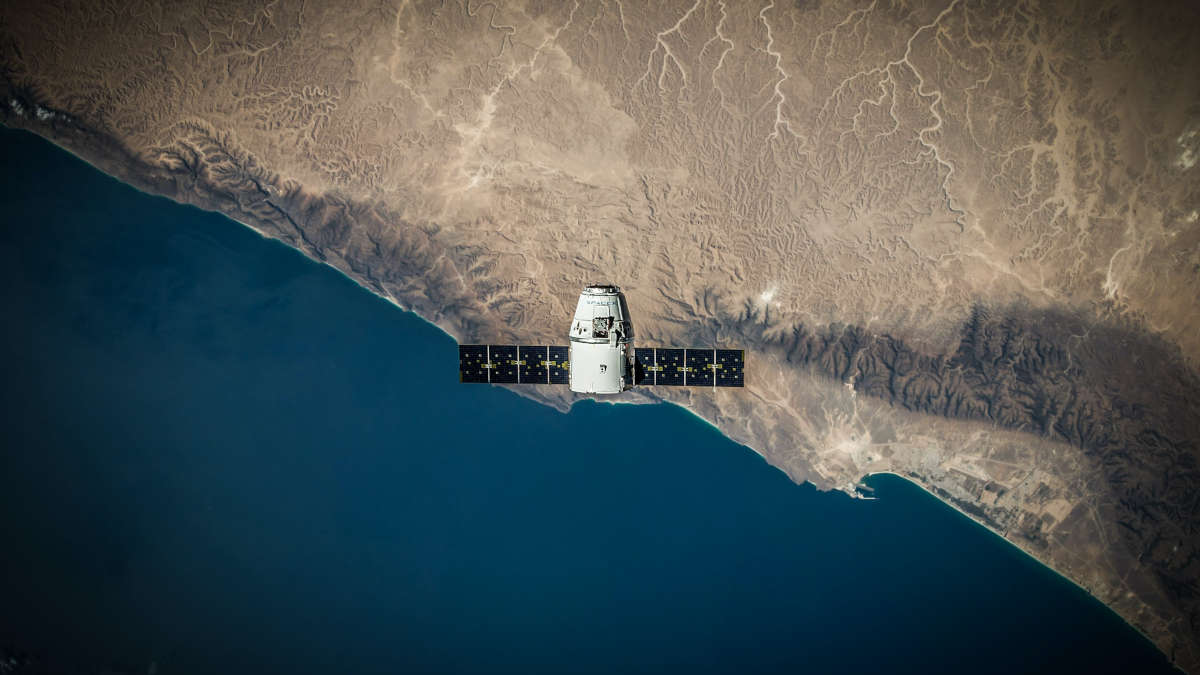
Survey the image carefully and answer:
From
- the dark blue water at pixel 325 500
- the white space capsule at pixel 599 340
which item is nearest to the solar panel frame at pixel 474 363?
the dark blue water at pixel 325 500

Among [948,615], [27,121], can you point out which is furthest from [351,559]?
[948,615]

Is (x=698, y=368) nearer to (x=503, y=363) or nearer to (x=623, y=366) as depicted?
(x=623, y=366)

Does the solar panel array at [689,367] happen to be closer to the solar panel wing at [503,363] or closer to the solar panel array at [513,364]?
the solar panel array at [513,364]

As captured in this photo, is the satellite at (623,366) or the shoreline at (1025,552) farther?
the shoreline at (1025,552)

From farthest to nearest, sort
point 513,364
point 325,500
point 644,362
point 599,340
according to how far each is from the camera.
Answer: point 325,500, point 513,364, point 644,362, point 599,340

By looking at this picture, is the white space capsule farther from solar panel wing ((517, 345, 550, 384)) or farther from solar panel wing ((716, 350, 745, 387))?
solar panel wing ((716, 350, 745, 387))

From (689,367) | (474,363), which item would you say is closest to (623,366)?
(689,367)

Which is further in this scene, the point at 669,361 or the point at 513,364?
the point at 513,364
